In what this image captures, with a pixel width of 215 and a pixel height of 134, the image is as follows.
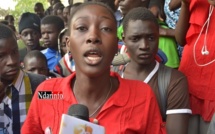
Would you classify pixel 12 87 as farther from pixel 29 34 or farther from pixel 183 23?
pixel 29 34

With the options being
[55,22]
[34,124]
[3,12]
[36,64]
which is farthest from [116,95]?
[3,12]

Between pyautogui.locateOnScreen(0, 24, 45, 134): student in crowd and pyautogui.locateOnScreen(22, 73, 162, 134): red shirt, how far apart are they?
0.58 m

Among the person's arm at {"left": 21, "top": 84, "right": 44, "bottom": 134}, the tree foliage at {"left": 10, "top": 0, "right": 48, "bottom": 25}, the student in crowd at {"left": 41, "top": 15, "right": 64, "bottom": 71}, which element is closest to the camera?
the person's arm at {"left": 21, "top": 84, "right": 44, "bottom": 134}

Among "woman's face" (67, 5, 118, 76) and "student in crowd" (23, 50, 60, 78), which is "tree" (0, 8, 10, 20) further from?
"woman's face" (67, 5, 118, 76)

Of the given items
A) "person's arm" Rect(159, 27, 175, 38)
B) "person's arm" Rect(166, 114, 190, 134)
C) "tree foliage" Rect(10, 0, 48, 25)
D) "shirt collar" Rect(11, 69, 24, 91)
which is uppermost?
"person's arm" Rect(159, 27, 175, 38)

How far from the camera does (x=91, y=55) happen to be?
189 cm

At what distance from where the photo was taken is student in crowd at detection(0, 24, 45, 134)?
2559 mm

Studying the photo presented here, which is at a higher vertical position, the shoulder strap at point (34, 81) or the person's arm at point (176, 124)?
the shoulder strap at point (34, 81)

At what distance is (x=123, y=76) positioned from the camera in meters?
2.99

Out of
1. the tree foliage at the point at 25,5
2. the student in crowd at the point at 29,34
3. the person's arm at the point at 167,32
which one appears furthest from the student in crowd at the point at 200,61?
the tree foliage at the point at 25,5

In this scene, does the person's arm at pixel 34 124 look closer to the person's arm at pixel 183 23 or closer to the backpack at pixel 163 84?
the backpack at pixel 163 84

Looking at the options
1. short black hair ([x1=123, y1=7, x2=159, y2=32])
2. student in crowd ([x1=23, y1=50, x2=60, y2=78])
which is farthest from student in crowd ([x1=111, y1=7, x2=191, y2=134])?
student in crowd ([x1=23, y1=50, x2=60, y2=78])

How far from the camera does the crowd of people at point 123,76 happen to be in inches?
75.9

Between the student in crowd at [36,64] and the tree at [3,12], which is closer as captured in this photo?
the student in crowd at [36,64]
